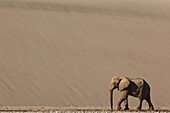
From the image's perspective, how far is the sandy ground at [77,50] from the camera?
1005 inches

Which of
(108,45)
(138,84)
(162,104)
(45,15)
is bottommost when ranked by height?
(138,84)

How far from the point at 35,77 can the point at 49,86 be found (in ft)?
3.00

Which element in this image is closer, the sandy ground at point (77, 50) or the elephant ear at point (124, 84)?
the elephant ear at point (124, 84)

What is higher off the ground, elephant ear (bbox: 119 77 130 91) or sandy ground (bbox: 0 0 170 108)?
sandy ground (bbox: 0 0 170 108)

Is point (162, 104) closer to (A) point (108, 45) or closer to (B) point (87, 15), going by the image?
(A) point (108, 45)

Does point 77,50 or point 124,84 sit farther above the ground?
point 77,50

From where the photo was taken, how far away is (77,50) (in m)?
30.0

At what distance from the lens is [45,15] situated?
112ft

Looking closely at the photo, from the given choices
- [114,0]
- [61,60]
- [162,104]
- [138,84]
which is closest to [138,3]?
[114,0]

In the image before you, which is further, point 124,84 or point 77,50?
point 77,50

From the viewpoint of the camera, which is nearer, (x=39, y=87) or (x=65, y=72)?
(x=39, y=87)

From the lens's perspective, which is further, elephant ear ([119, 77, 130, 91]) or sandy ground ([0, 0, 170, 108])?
sandy ground ([0, 0, 170, 108])

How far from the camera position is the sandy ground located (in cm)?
2552

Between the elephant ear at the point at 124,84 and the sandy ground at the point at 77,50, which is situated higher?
the sandy ground at the point at 77,50
